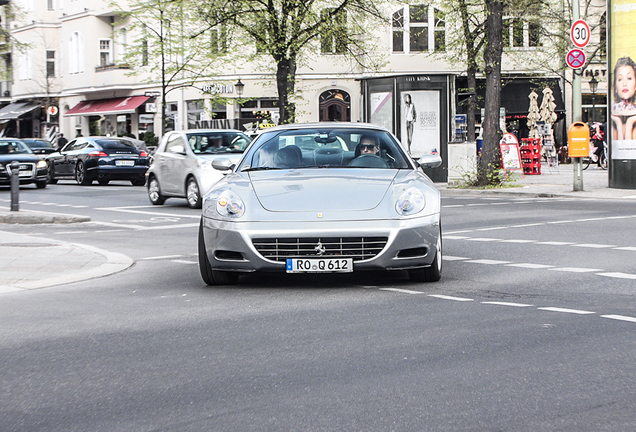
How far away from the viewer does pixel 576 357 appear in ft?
17.4

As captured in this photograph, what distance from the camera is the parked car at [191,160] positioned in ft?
61.3

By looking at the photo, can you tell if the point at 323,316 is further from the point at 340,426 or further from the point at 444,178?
the point at 444,178

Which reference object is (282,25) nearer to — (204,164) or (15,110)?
(204,164)

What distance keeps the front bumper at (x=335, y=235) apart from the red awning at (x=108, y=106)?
4527 cm

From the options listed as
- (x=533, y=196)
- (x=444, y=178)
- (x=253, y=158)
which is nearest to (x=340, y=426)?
(x=253, y=158)

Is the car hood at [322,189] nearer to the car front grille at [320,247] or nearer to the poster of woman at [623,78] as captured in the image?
the car front grille at [320,247]

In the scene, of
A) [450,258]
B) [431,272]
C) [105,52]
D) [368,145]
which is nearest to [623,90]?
[450,258]

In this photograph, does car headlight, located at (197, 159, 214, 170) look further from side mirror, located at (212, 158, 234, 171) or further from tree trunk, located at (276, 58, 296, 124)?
tree trunk, located at (276, 58, 296, 124)

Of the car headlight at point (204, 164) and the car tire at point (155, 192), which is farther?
the car tire at point (155, 192)

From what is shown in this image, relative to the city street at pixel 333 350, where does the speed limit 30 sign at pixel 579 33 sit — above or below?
above

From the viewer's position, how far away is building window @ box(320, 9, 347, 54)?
30.7m

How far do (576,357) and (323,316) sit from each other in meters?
1.98

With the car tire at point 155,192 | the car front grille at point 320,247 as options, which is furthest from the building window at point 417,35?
the car front grille at point 320,247

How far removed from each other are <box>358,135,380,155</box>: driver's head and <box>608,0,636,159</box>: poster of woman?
545 inches
